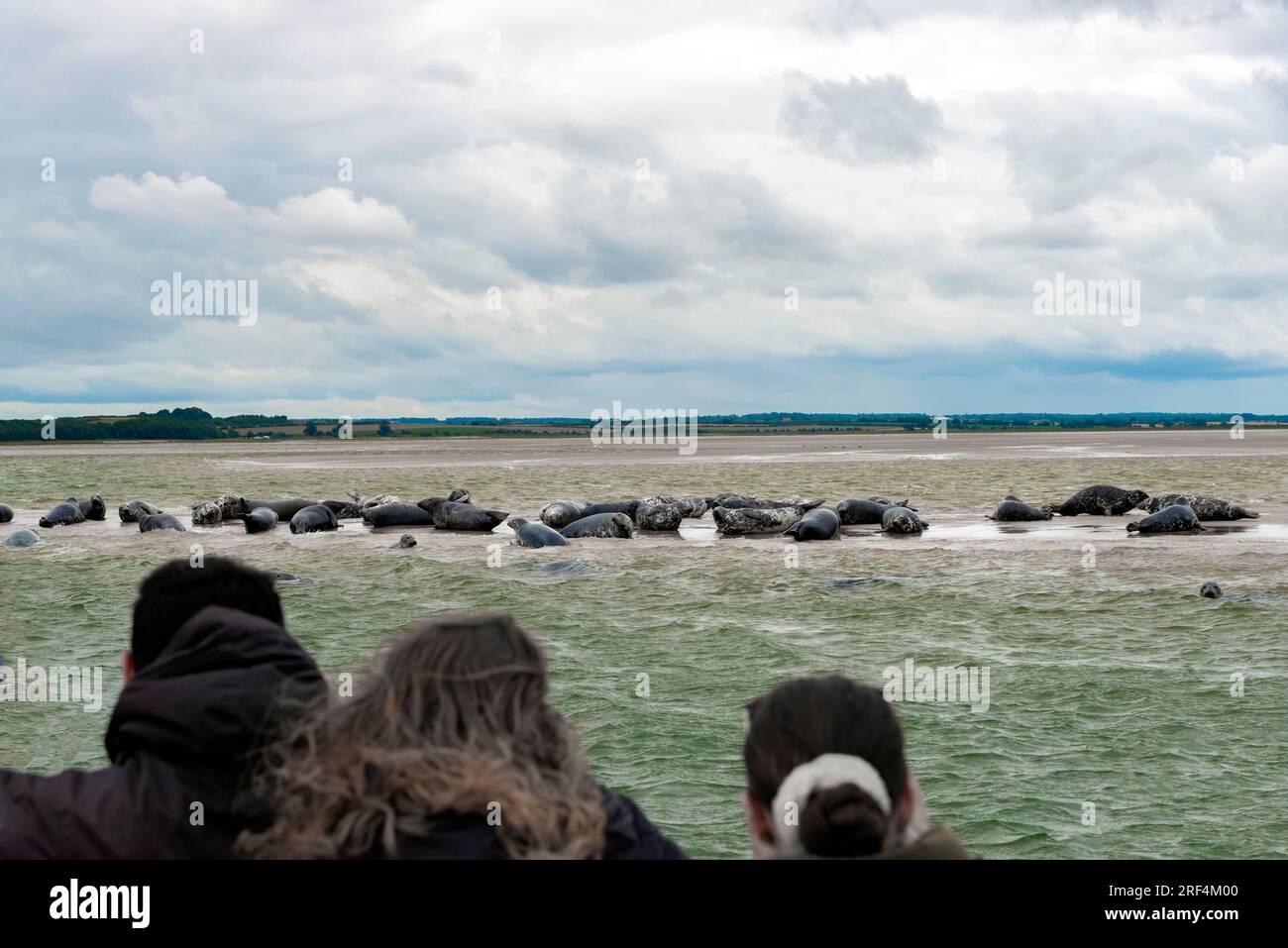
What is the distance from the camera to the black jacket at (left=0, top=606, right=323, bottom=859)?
3.27 m

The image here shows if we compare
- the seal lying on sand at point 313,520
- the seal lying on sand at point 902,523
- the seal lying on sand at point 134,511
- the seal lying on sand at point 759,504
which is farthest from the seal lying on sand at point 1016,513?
the seal lying on sand at point 134,511

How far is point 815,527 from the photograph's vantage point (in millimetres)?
23984

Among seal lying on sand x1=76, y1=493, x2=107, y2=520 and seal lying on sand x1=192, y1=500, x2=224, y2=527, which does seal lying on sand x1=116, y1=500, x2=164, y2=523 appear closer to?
seal lying on sand x1=76, y1=493, x2=107, y2=520

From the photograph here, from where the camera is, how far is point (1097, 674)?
11.6m

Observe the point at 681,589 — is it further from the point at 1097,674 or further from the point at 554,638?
the point at 1097,674

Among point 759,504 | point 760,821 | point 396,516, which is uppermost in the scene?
point 760,821

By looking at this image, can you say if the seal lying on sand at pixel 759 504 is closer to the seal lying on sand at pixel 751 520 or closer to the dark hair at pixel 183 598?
the seal lying on sand at pixel 751 520

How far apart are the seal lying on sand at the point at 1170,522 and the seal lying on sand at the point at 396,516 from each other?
48.7 ft

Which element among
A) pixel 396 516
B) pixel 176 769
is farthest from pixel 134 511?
pixel 176 769

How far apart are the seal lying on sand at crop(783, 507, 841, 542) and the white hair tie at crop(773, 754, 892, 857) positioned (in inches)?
826

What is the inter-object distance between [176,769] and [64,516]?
94.5ft

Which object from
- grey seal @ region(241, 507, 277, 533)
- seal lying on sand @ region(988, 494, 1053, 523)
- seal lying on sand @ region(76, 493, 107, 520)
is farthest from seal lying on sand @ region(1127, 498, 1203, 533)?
seal lying on sand @ region(76, 493, 107, 520)

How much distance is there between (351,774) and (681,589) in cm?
1488

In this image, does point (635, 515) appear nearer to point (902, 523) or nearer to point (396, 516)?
point (396, 516)
